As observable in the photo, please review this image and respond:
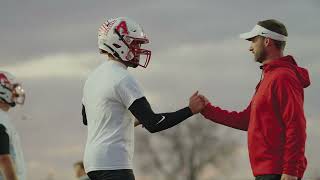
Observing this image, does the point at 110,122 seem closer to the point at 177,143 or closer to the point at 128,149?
the point at 128,149

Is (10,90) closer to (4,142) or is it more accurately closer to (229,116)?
(4,142)

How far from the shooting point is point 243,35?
7.46m

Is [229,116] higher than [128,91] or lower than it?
lower

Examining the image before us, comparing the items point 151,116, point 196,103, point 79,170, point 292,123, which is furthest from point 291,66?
point 79,170

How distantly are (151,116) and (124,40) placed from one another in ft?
2.76

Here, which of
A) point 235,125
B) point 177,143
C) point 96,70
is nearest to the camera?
point 96,70

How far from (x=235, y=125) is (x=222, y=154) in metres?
35.2

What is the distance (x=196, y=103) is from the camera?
7371 mm

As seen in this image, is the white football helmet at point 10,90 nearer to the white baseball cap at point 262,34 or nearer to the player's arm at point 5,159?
the player's arm at point 5,159

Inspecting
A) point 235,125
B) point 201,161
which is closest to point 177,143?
point 201,161

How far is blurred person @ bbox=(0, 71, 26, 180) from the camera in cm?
795

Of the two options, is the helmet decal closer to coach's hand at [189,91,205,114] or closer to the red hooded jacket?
coach's hand at [189,91,205,114]

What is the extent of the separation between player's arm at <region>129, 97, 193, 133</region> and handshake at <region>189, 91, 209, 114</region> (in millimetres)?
216

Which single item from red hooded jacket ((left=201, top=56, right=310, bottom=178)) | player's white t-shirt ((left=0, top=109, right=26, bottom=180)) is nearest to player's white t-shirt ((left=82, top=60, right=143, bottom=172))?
red hooded jacket ((left=201, top=56, right=310, bottom=178))
